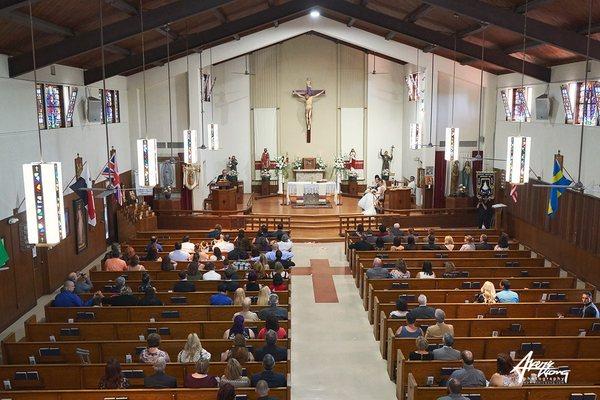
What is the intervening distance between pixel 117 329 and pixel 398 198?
13780 mm

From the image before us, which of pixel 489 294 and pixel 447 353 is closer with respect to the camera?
pixel 447 353

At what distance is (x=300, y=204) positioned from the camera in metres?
22.5

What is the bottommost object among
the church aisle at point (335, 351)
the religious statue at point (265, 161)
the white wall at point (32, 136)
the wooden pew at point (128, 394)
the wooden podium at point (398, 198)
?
the church aisle at point (335, 351)

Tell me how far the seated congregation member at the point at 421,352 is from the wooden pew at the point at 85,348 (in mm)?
1714

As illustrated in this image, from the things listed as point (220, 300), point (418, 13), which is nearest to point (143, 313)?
point (220, 300)

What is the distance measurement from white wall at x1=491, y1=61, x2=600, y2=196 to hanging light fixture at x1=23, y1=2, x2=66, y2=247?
10.2m

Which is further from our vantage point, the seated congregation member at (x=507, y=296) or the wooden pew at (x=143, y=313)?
the seated congregation member at (x=507, y=296)

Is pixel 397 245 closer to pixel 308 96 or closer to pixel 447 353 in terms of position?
pixel 447 353

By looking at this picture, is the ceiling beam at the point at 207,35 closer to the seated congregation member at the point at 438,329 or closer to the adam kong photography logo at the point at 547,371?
the seated congregation member at the point at 438,329

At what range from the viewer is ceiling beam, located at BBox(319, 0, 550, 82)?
15.9 metres

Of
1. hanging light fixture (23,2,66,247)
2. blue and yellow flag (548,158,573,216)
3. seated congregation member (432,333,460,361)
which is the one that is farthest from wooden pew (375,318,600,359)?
blue and yellow flag (548,158,573,216)

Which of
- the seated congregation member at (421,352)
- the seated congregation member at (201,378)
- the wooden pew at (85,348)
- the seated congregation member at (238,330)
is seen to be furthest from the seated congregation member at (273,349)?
the seated congregation member at (421,352)

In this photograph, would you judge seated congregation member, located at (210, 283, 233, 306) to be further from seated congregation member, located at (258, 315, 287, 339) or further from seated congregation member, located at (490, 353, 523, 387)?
seated congregation member, located at (490, 353, 523, 387)

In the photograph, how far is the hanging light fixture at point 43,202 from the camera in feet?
22.5
